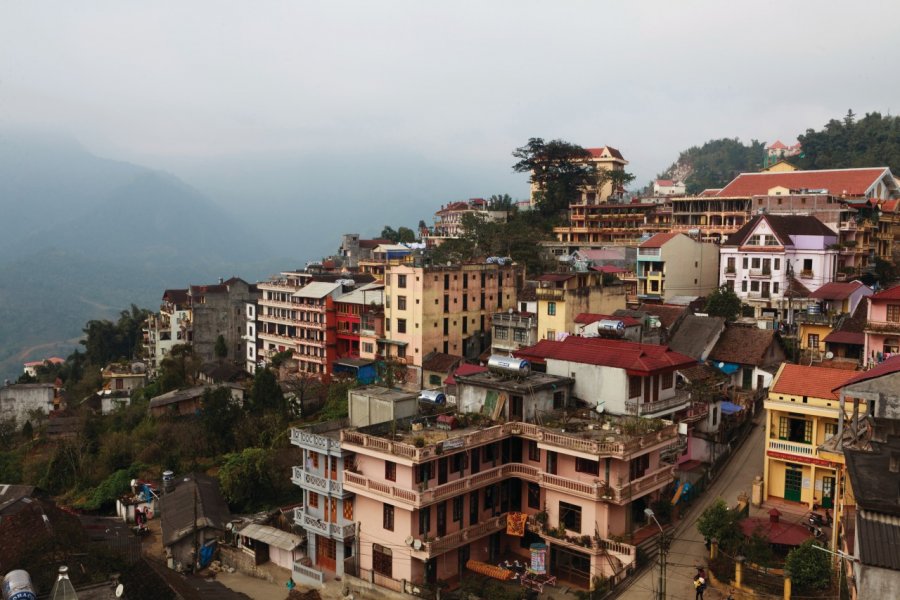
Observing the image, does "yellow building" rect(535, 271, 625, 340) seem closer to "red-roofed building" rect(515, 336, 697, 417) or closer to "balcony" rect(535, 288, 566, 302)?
"balcony" rect(535, 288, 566, 302)

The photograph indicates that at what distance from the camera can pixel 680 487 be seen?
97.0 feet

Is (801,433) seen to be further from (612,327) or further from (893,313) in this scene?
(893,313)

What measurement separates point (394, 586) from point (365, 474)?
4001mm

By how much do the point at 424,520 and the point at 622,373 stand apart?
32.3 ft

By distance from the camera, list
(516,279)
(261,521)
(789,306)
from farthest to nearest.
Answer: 1. (516,279)
2. (789,306)
3. (261,521)

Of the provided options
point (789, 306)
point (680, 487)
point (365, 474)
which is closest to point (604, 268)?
point (789, 306)

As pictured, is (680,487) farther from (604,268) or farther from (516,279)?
(604,268)

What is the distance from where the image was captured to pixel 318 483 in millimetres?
29578

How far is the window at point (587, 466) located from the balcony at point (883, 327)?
17331 millimetres

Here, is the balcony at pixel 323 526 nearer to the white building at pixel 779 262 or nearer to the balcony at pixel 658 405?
the balcony at pixel 658 405

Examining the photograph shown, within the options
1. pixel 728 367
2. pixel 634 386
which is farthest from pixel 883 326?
pixel 634 386

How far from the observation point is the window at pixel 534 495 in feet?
93.6

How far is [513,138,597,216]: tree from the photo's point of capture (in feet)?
265

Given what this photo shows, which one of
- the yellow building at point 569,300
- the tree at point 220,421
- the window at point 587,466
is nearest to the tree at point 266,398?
the tree at point 220,421
